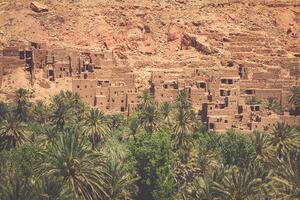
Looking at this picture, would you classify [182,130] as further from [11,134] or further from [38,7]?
[38,7]

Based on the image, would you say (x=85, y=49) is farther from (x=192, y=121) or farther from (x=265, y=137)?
(x=265, y=137)

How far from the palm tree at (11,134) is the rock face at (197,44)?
31121 millimetres

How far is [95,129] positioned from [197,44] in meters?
28.8

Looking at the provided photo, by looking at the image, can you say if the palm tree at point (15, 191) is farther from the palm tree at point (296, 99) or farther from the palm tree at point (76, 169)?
the palm tree at point (296, 99)

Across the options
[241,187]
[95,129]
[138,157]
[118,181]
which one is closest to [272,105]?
[95,129]

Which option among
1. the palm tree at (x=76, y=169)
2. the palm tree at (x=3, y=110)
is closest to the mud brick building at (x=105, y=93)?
the palm tree at (x=3, y=110)

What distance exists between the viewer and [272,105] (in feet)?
168

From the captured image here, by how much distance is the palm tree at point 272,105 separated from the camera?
50.7 meters

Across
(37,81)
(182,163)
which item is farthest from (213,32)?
(182,163)

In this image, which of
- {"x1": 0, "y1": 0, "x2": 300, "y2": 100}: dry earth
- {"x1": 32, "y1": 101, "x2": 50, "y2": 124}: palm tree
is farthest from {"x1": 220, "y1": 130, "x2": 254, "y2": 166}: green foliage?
{"x1": 0, "y1": 0, "x2": 300, "y2": 100}: dry earth

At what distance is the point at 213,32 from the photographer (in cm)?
6931

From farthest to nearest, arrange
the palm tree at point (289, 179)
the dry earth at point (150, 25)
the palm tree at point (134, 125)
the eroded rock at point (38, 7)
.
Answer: the eroded rock at point (38, 7)
the dry earth at point (150, 25)
the palm tree at point (134, 125)
the palm tree at point (289, 179)

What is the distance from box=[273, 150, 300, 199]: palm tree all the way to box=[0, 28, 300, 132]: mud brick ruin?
2152cm

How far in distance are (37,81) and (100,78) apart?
579 cm
